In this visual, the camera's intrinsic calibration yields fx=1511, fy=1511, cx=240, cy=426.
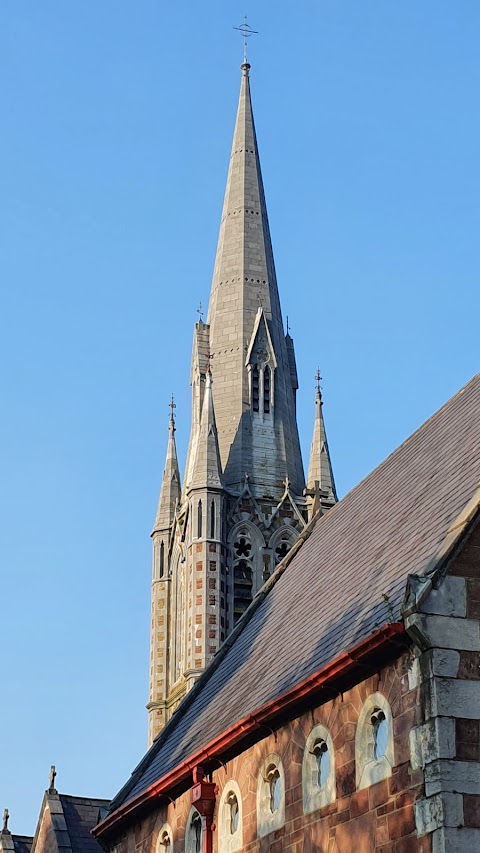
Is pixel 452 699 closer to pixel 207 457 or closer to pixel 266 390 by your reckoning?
pixel 207 457

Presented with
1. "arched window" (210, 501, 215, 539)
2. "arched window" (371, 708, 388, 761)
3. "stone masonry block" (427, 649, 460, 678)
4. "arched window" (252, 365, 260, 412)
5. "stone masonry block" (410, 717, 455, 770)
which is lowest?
"stone masonry block" (410, 717, 455, 770)

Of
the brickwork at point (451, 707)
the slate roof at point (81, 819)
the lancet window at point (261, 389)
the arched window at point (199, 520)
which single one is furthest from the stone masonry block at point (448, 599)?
the lancet window at point (261, 389)

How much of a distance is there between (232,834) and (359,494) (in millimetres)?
7403

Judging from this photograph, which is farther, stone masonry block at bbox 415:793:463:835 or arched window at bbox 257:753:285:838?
arched window at bbox 257:753:285:838

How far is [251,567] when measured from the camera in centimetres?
5750

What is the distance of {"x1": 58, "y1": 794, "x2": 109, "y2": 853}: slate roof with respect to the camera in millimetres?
32406

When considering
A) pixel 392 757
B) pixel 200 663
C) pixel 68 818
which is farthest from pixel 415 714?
pixel 200 663

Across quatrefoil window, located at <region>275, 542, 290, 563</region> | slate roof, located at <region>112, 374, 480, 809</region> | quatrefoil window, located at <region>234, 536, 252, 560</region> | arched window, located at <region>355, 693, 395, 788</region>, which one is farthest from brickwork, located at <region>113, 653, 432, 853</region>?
quatrefoil window, located at <region>234, 536, 252, 560</region>

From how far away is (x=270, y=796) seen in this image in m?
20.5

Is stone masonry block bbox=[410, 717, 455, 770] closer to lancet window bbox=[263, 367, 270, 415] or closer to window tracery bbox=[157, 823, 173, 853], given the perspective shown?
window tracery bbox=[157, 823, 173, 853]

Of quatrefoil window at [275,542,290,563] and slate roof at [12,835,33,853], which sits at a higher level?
quatrefoil window at [275,542,290,563]

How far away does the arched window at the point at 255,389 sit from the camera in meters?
62.3

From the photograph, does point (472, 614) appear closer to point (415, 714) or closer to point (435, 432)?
point (415, 714)

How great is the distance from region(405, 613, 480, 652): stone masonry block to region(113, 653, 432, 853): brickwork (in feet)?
1.51
